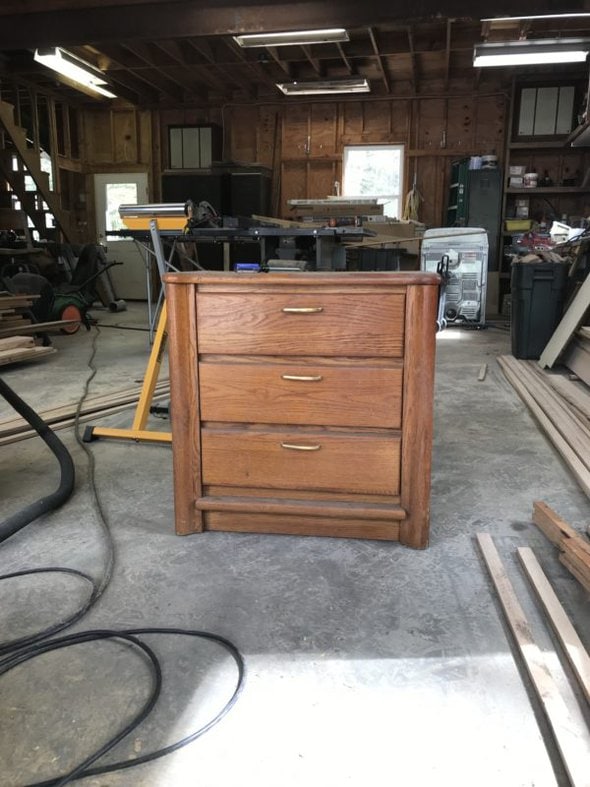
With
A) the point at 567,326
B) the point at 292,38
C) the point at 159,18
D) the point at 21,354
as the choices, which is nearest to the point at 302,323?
the point at 567,326

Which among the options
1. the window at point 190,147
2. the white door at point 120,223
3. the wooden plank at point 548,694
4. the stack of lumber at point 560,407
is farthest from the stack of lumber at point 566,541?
the white door at point 120,223

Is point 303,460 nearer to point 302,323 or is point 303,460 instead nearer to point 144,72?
point 302,323

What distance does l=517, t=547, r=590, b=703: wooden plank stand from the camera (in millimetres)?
1305

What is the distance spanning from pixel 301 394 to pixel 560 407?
224 centimetres

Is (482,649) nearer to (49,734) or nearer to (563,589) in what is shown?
(563,589)

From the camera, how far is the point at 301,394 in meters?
1.92

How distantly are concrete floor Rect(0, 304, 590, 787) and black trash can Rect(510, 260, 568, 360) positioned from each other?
297 cm

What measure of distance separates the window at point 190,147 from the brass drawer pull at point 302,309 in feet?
29.1

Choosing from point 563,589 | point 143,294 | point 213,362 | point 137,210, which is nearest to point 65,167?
point 143,294

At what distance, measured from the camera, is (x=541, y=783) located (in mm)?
1073

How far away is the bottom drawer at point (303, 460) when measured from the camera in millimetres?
1901

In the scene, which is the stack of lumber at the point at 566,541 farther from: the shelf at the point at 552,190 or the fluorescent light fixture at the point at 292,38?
the shelf at the point at 552,190

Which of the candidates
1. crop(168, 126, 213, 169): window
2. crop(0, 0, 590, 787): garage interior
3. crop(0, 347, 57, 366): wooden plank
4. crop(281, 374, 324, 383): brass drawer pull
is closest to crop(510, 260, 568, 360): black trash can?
crop(0, 0, 590, 787): garage interior

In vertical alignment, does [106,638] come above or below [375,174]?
below
